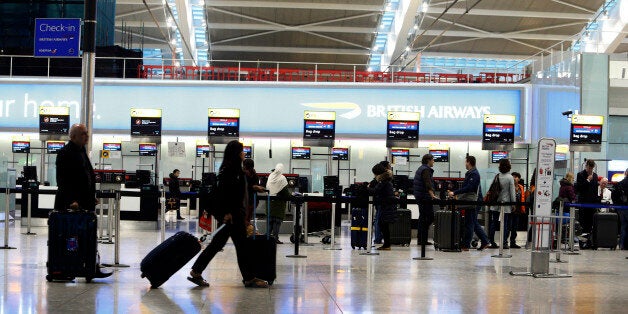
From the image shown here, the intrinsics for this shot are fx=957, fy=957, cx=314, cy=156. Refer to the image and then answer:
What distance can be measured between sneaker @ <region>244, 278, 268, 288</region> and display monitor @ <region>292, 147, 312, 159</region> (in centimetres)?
2345

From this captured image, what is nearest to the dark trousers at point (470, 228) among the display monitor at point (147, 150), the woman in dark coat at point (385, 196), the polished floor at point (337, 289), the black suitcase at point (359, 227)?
the woman in dark coat at point (385, 196)

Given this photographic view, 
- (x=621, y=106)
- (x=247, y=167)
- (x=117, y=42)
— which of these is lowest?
(x=247, y=167)

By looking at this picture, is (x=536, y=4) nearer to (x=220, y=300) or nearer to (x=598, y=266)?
(x=598, y=266)

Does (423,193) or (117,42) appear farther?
(117,42)

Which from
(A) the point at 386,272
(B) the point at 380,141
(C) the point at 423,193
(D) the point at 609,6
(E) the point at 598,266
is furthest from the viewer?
(D) the point at 609,6

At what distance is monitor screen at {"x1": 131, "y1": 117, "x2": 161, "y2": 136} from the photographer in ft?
85.6

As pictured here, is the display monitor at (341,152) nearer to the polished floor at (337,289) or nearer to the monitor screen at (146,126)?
the monitor screen at (146,126)

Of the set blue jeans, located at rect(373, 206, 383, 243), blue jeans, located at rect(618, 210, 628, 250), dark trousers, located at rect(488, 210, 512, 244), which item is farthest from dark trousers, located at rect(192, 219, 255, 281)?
blue jeans, located at rect(618, 210, 628, 250)

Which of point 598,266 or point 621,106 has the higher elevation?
point 621,106

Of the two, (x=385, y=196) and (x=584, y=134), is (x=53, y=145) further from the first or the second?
(x=385, y=196)

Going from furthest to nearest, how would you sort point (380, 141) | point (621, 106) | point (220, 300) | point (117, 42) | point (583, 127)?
point (117, 42)
point (380, 141)
point (621, 106)
point (583, 127)
point (220, 300)

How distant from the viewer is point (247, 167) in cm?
1314

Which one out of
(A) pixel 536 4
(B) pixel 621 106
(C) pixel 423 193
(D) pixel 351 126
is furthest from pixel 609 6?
(C) pixel 423 193

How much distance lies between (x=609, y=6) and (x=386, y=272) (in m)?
33.2
